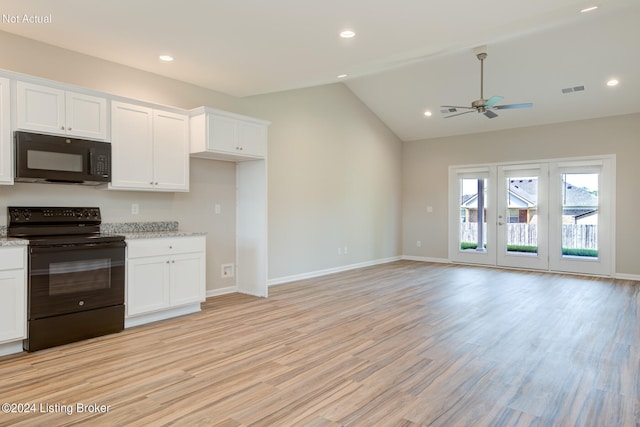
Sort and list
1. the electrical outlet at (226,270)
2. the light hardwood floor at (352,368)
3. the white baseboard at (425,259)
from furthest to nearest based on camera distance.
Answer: the white baseboard at (425,259) < the electrical outlet at (226,270) < the light hardwood floor at (352,368)

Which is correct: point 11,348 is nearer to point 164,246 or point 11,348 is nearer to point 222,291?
point 164,246

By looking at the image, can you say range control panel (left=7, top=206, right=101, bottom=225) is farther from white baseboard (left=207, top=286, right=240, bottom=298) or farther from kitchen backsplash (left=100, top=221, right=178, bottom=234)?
white baseboard (left=207, top=286, right=240, bottom=298)

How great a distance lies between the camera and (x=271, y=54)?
4008 mm

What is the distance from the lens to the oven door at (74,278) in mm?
3289

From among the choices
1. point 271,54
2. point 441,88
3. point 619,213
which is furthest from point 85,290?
point 619,213

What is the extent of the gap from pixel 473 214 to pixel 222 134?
6043 millimetres

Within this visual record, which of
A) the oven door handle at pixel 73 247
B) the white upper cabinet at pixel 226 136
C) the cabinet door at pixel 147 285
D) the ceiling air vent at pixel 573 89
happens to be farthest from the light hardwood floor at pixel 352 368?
the ceiling air vent at pixel 573 89

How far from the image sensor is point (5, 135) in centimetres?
330

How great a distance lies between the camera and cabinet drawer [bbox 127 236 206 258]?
393cm

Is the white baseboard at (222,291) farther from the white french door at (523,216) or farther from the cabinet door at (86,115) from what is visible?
the white french door at (523,216)

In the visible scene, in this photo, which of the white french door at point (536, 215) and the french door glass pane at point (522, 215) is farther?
the french door glass pane at point (522, 215)

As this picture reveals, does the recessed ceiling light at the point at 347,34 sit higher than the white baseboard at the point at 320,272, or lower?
higher

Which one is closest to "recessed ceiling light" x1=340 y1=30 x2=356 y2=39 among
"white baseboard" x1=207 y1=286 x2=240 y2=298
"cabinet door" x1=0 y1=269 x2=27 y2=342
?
"cabinet door" x1=0 y1=269 x2=27 y2=342

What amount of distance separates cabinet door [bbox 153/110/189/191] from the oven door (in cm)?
96
